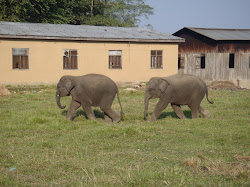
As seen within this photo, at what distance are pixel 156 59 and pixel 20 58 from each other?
362 inches

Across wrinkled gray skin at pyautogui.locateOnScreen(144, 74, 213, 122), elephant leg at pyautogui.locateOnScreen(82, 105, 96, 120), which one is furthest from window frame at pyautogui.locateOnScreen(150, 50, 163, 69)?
elephant leg at pyautogui.locateOnScreen(82, 105, 96, 120)

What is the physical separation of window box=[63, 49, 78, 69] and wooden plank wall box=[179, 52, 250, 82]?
9266mm

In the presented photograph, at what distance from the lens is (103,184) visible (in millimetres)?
5547

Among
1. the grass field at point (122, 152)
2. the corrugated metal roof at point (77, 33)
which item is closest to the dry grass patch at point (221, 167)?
the grass field at point (122, 152)

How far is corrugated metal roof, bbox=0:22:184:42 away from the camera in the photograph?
73.9 feet

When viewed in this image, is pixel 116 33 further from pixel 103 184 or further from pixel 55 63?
pixel 103 184

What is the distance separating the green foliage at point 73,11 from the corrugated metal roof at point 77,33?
610 cm

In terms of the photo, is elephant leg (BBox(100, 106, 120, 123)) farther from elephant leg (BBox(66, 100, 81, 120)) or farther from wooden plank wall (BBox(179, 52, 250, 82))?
wooden plank wall (BBox(179, 52, 250, 82))

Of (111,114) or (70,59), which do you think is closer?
(111,114)

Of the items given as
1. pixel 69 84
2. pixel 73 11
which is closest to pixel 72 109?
pixel 69 84

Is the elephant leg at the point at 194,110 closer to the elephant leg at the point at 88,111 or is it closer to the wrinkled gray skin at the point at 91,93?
the wrinkled gray skin at the point at 91,93

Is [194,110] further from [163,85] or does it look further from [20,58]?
[20,58]

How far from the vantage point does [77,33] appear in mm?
24484

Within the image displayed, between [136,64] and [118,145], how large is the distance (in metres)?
17.9
